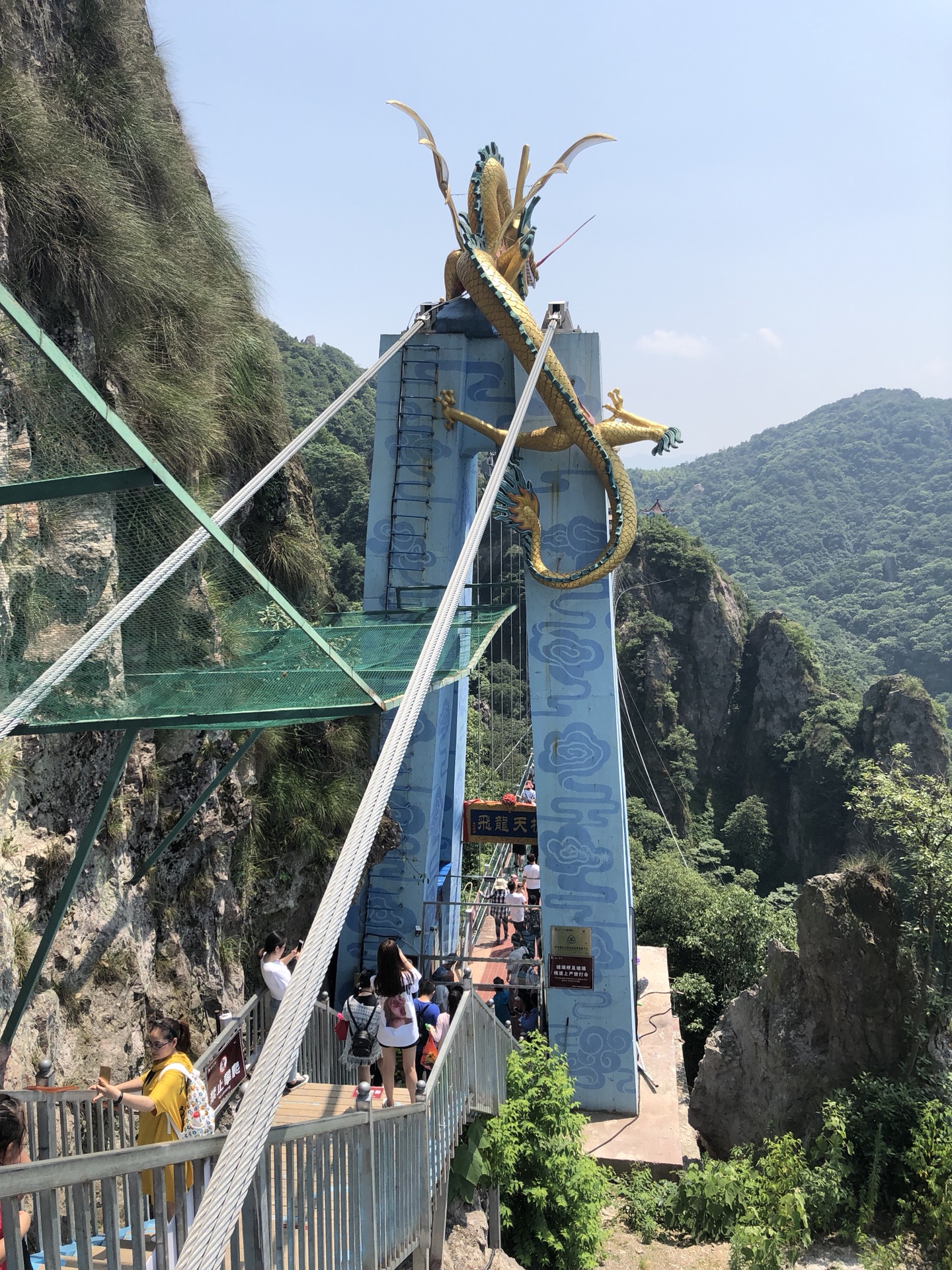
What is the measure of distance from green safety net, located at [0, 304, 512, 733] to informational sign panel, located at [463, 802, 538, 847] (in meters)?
5.14

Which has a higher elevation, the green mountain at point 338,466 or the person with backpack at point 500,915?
the green mountain at point 338,466

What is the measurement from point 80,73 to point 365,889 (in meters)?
6.93

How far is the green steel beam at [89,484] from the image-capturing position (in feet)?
9.66

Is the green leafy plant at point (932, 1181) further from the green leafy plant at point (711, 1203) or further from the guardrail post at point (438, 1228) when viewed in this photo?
the guardrail post at point (438, 1228)

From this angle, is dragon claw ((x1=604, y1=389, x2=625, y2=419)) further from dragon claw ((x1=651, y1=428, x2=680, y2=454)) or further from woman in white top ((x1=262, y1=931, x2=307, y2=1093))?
woman in white top ((x1=262, y1=931, x2=307, y2=1093))

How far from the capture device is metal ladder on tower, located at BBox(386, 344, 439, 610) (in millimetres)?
9805

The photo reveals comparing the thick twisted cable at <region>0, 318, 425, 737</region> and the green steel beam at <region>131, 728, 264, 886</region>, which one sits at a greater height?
the thick twisted cable at <region>0, 318, 425, 737</region>

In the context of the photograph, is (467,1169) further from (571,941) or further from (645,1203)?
(571,941)

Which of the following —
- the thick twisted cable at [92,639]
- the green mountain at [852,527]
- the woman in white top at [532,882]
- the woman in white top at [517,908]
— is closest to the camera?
the thick twisted cable at [92,639]

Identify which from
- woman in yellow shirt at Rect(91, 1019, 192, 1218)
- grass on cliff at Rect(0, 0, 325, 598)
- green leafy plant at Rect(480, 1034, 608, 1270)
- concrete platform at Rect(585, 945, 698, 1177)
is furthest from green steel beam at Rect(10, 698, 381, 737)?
concrete platform at Rect(585, 945, 698, 1177)

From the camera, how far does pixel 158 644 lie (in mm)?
4422

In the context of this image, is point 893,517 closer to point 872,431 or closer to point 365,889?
point 872,431

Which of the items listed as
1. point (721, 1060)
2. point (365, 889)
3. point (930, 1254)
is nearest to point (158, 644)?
point (365, 889)

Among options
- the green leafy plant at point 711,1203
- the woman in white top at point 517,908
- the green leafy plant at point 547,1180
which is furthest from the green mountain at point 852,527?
the green leafy plant at point 547,1180
